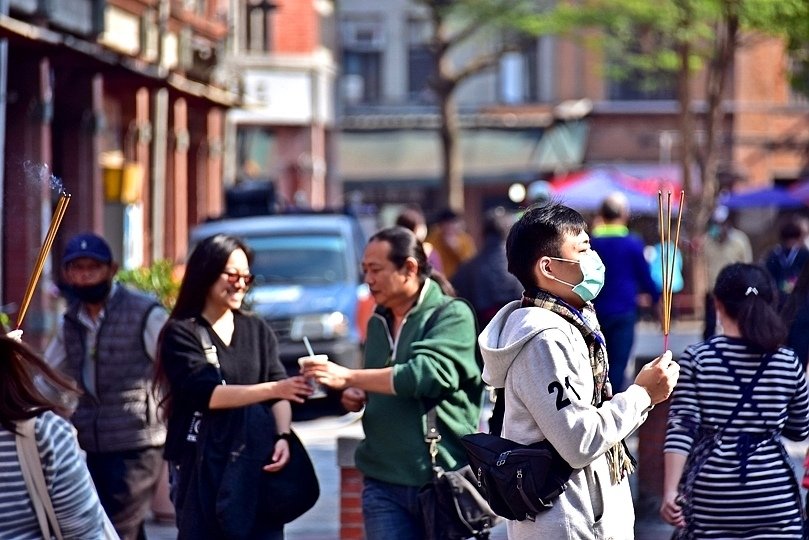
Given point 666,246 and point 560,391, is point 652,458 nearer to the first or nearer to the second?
point 666,246

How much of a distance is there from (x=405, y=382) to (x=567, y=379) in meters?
1.66

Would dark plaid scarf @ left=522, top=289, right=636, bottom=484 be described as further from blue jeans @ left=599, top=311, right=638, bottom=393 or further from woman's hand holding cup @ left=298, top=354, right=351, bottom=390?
blue jeans @ left=599, top=311, right=638, bottom=393

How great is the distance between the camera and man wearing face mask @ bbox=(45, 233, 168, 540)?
7410 mm

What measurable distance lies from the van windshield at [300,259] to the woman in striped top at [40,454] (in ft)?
41.2

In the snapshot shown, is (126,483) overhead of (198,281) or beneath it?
beneath

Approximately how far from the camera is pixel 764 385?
20.0ft

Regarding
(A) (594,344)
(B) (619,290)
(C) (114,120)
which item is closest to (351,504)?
(A) (594,344)

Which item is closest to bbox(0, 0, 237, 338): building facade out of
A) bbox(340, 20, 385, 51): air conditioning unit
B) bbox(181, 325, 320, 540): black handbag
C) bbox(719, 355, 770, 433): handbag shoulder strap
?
bbox(181, 325, 320, 540): black handbag

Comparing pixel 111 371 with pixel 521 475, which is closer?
pixel 521 475

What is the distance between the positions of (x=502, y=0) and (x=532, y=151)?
8806 millimetres

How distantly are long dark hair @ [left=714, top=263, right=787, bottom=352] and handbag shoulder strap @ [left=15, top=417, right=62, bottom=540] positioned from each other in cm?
281

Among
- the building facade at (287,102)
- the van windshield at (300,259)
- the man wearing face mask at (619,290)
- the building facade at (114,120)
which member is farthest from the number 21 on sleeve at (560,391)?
the building facade at (287,102)

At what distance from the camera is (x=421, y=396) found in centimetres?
624

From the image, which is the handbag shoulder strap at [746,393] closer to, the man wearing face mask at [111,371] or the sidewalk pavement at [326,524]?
the man wearing face mask at [111,371]
